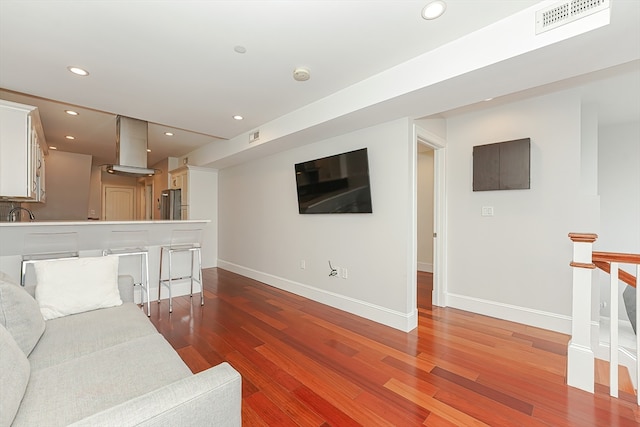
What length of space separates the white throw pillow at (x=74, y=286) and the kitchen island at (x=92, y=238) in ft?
3.56

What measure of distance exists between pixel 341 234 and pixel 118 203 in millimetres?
7710

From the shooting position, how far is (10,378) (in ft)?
3.26

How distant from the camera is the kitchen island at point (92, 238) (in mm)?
2750

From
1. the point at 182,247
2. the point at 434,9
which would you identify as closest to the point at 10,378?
the point at 434,9

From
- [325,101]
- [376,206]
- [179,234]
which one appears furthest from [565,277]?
[179,234]

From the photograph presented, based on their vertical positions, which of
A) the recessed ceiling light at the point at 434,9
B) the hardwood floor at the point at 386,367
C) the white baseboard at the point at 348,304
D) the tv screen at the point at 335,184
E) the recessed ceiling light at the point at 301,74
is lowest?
the hardwood floor at the point at 386,367

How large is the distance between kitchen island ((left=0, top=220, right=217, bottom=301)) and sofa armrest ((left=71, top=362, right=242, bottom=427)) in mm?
2897

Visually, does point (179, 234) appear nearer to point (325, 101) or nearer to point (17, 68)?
point (17, 68)

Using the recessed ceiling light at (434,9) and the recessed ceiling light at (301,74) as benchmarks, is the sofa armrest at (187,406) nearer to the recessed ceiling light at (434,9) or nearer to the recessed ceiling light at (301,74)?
the recessed ceiling light at (434,9)

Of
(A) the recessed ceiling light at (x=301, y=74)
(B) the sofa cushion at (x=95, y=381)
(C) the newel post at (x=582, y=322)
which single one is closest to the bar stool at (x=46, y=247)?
(B) the sofa cushion at (x=95, y=381)

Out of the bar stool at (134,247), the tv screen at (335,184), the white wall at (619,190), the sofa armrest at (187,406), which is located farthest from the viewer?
the white wall at (619,190)

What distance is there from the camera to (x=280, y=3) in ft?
5.58

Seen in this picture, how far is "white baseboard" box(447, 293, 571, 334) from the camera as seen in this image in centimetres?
281

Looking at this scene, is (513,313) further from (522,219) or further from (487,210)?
(487,210)
